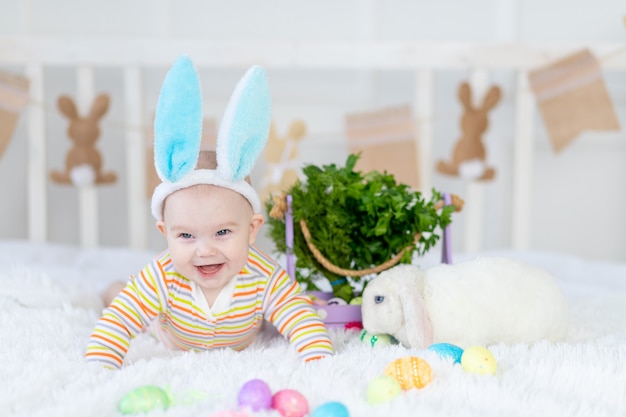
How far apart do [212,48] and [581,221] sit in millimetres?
1158

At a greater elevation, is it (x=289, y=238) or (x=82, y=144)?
(x=82, y=144)

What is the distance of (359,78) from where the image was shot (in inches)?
75.5

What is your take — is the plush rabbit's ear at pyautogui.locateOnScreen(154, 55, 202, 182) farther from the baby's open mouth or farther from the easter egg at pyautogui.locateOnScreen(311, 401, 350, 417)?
the easter egg at pyautogui.locateOnScreen(311, 401, 350, 417)

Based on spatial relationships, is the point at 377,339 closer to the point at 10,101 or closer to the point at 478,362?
the point at 478,362

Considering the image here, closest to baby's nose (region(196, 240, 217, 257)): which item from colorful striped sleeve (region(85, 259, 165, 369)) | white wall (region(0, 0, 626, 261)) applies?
colorful striped sleeve (region(85, 259, 165, 369))

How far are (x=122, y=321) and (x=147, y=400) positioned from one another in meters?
0.24

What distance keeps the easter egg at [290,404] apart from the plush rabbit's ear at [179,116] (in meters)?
0.29

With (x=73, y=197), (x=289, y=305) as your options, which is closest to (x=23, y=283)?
(x=289, y=305)

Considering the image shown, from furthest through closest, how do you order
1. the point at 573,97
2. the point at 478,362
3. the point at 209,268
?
the point at 573,97 < the point at 209,268 < the point at 478,362

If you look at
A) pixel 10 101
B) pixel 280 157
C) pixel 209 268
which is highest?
pixel 10 101

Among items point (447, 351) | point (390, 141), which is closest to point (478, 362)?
point (447, 351)

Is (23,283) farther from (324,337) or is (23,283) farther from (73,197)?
(73,197)

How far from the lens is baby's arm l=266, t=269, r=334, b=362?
0.82 metres

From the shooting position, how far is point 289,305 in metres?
0.87
